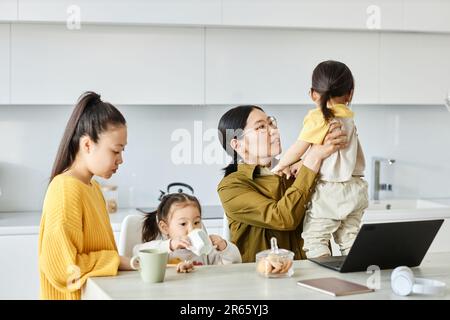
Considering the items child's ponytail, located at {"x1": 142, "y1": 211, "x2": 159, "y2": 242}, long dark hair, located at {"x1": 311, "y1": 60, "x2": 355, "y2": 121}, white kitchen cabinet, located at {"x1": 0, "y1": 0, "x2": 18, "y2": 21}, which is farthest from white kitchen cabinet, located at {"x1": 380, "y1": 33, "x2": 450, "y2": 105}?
child's ponytail, located at {"x1": 142, "y1": 211, "x2": 159, "y2": 242}

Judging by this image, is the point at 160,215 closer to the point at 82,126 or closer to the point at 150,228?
the point at 150,228

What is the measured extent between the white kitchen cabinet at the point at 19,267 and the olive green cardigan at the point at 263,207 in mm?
1222

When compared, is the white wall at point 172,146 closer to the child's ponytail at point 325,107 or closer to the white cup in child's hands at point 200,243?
the child's ponytail at point 325,107

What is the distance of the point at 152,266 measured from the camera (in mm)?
1511

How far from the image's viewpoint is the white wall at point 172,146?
3.42 m

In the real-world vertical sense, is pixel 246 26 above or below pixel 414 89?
above

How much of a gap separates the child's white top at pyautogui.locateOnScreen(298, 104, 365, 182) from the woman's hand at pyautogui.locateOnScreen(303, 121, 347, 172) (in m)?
0.02

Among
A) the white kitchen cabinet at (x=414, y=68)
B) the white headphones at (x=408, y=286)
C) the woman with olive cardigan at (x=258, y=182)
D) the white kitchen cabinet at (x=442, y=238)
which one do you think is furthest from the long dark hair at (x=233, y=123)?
the white kitchen cabinet at (x=442, y=238)

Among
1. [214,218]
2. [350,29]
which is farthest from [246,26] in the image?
[214,218]

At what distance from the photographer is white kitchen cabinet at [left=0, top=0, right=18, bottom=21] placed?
305 cm
